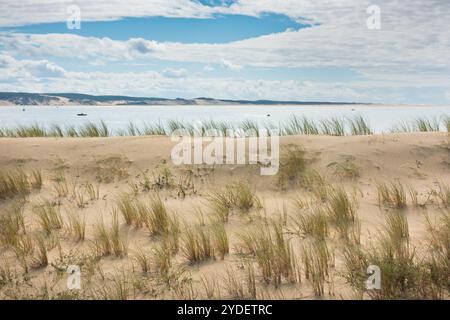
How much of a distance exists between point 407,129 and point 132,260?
406 inches

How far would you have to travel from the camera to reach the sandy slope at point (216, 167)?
23.4ft

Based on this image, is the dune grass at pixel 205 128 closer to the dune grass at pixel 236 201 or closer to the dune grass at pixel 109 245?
the dune grass at pixel 236 201

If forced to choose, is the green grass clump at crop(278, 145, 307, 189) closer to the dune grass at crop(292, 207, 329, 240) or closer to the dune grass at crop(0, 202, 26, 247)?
the dune grass at crop(292, 207, 329, 240)

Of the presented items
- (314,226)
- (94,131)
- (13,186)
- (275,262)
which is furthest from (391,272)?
(94,131)

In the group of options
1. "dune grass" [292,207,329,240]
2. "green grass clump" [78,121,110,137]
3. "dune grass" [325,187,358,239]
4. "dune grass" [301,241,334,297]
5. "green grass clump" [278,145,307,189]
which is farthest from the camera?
"green grass clump" [78,121,110,137]

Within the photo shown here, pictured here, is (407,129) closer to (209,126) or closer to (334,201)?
(209,126)

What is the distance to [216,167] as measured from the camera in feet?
30.4

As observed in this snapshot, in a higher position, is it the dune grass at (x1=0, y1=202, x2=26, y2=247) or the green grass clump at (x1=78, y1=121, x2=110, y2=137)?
the green grass clump at (x1=78, y1=121, x2=110, y2=137)

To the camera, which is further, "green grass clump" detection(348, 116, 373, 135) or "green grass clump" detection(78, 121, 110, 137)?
"green grass clump" detection(78, 121, 110, 137)

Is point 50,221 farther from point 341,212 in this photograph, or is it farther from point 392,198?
point 392,198

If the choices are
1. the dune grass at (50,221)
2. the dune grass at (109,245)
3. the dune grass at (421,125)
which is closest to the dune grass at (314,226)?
the dune grass at (109,245)

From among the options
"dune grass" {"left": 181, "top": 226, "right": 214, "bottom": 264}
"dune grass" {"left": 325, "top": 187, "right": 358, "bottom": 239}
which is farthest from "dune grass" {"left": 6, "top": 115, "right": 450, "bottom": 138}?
"dune grass" {"left": 181, "top": 226, "right": 214, "bottom": 264}

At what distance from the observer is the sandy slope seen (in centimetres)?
712

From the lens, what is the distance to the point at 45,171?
9477 millimetres
